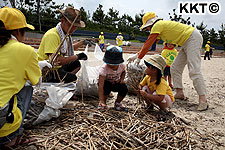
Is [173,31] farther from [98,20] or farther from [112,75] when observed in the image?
[98,20]

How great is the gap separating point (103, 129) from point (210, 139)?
1.15 m

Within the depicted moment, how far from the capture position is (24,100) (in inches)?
67.8

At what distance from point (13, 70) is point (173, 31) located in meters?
2.55

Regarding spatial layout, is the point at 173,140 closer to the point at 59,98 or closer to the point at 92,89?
the point at 59,98

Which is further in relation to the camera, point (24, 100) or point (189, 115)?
point (189, 115)

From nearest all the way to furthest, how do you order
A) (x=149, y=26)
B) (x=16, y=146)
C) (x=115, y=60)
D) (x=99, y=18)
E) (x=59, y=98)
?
(x=16, y=146) → (x=59, y=98) → (x=115, y=60) → (x=149, y=26) → (x=99, y=18)

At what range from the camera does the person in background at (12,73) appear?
4.67 feet

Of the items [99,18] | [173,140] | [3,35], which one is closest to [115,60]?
[173,140]

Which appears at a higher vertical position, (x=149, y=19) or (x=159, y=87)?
(x=149, y=19)

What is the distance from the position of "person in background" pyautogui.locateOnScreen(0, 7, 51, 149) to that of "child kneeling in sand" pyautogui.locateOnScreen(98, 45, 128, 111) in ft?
3.35

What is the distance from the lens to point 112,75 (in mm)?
2641

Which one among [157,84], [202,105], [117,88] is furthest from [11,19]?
[202,105]

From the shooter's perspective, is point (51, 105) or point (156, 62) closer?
point (51, 105)

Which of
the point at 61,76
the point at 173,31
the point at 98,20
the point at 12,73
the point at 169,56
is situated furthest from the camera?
the point at 98,20
